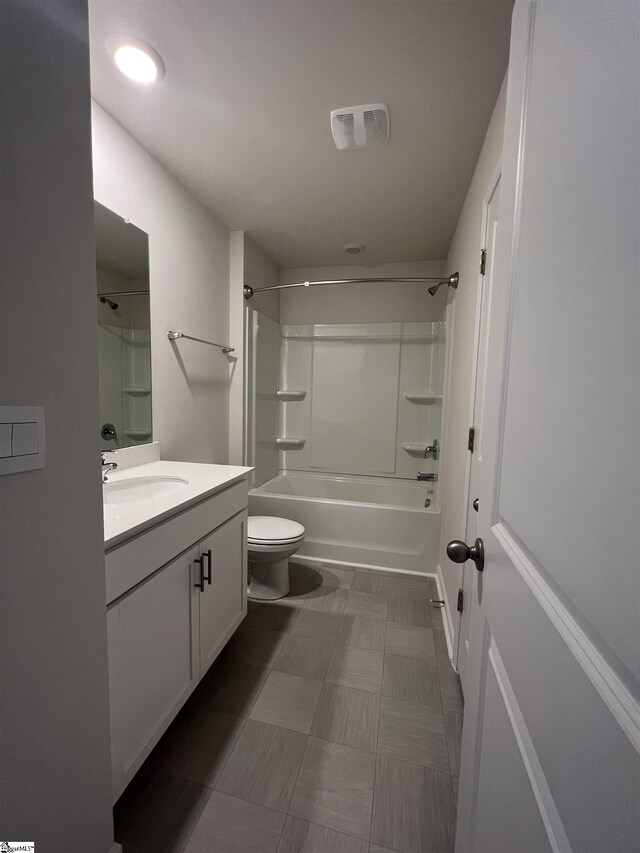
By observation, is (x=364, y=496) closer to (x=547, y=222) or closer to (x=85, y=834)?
(x=85, y=834)

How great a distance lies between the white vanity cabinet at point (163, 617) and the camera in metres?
0.91

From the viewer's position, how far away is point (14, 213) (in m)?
0.56

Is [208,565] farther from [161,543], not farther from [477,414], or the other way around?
[477,414]

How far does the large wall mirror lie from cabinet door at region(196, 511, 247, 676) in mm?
631

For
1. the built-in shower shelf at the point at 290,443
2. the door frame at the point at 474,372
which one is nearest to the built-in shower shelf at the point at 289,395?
the built-in shower shelf at the point at 290,443

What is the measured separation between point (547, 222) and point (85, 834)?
1463 mm

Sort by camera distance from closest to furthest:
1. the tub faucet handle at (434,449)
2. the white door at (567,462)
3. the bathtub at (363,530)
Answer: the white door at (567,462), the bathtub at (363,530), the tub faucet handle at (434,449)

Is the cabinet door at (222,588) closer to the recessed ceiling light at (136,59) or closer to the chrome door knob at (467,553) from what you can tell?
the chrome door knob at (467,553)

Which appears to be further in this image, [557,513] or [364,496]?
[364,496]

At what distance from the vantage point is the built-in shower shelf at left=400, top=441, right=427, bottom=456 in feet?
10.1

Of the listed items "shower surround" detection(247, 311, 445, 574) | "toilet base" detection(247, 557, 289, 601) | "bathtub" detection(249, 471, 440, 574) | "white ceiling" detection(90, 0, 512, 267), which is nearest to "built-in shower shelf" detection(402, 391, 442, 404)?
"shower surround" detection(247, 311, 445, 574)

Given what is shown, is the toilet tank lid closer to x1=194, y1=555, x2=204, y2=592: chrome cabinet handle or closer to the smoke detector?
x1=194, y1=555, x2=204, y2=592: chrome cabinet handle

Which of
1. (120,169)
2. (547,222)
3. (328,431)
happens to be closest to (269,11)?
(120,169)

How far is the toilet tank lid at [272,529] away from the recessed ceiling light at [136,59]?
203 cm
